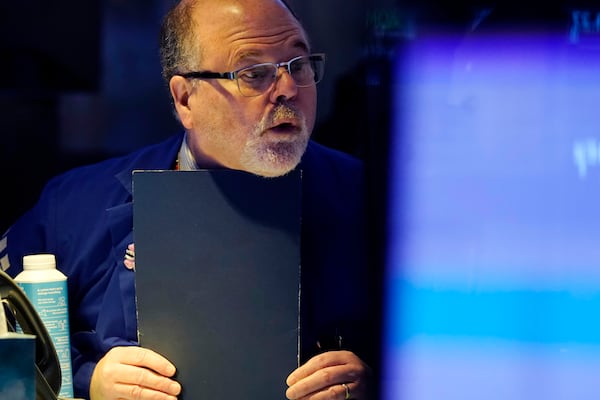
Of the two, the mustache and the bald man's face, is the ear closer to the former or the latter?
the bald man's face

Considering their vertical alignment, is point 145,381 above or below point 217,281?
below

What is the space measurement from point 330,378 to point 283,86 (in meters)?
0.52

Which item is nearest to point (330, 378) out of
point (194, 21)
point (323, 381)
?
point (323, 381)

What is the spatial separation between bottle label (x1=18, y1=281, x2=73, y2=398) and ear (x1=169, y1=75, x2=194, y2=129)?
374mm

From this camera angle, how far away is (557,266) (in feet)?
4.87

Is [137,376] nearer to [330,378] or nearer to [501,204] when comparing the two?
[330,378]

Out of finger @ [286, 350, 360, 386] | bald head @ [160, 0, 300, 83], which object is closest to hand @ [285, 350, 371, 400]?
finger @ [286, 350, 360, 386]

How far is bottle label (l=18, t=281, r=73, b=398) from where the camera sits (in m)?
1.45

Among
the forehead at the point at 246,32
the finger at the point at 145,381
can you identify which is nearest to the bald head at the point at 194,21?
the forehead at the point at 246,32

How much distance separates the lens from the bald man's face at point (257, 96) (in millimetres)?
1433

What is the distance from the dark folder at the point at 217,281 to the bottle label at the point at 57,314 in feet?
0.51

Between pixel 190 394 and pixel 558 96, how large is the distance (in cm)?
84

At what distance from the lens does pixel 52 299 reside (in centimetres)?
146

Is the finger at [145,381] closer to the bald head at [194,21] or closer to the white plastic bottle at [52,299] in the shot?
the white plastic bottle at [52,299]
